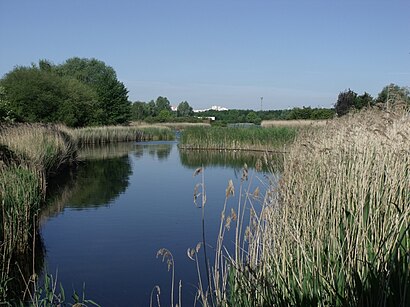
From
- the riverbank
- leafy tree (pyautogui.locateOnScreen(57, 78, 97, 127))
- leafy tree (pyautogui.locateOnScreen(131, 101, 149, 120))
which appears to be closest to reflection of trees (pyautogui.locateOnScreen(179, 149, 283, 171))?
the riverbank

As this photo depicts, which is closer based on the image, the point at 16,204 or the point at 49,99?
the point at 16,204

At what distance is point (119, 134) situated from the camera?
35125mm

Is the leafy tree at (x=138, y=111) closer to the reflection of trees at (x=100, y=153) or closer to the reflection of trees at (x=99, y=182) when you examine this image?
the reflection of trees at (x=100, y=153)

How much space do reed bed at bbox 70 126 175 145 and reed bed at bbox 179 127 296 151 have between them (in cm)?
683

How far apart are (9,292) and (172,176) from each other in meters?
10.4

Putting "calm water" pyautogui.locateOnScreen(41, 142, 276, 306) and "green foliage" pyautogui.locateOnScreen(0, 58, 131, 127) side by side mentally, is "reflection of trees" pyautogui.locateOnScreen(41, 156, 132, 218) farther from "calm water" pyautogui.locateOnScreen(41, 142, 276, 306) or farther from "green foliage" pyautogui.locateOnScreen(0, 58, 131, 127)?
"green foliage" pyautogui.locateOnScreen(0, 58, 131, 127)

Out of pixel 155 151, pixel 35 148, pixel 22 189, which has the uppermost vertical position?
pixel 35 148

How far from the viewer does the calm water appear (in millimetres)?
5469

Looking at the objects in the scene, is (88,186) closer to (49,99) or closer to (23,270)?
(23,270)

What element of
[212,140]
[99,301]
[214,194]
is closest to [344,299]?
[99,301]

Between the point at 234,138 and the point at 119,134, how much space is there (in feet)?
40.7

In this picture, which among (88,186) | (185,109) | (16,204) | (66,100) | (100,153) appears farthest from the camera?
(185,109)

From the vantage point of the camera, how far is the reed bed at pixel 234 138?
2395cm

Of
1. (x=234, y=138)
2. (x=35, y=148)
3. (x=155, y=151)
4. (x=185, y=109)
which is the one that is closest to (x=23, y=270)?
(x=35, y=148)
